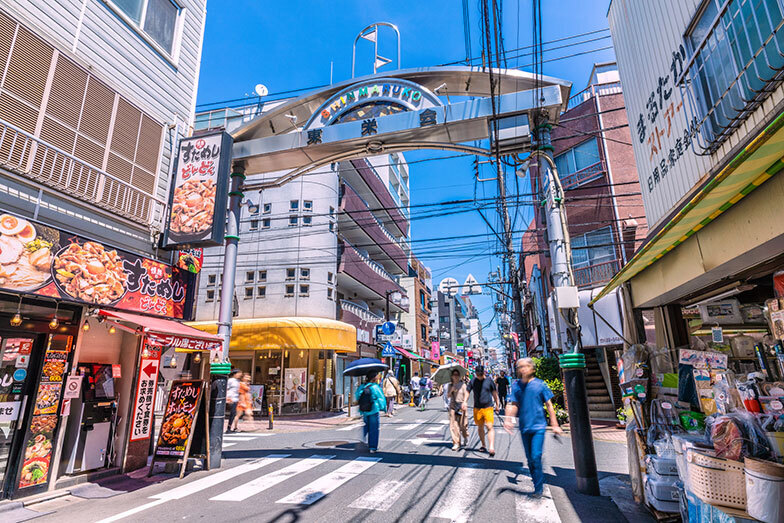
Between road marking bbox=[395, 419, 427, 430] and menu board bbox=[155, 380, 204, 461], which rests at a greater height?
menu board bbox=[155, 380, 204, 461]

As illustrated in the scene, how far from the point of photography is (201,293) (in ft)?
76.0

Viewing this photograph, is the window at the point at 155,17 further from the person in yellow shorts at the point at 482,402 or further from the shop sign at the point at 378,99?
the person in yellow shorts at the point at 482,402

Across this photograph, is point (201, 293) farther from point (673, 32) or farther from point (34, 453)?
point (673, 32)

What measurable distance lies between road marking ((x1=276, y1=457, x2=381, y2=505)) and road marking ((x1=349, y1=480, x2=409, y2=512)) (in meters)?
0.64

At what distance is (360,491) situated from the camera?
625 cm

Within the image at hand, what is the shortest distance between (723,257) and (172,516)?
7.37 meters

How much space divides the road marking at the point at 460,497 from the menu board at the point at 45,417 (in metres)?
6.01

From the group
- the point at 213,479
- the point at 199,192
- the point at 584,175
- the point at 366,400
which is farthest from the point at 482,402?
the point at 584,175

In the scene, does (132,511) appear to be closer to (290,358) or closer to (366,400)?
(366,400)

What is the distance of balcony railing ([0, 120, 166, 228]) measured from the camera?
6566 millimetres

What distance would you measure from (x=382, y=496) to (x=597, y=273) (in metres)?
14.9

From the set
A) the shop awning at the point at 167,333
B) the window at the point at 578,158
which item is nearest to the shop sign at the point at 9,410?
the shop awning at the point at 167,333

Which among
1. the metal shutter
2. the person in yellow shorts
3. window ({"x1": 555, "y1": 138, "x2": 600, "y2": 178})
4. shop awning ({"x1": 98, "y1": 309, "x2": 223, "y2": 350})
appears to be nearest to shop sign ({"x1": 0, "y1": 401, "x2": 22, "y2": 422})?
shop awning ({"x1": 98, "y1": 309, "x2": 223, "y2": 350})

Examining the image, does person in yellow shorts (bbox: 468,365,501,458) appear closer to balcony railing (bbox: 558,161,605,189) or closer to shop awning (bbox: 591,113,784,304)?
shop awning (bbox: 591,113,784,304)
